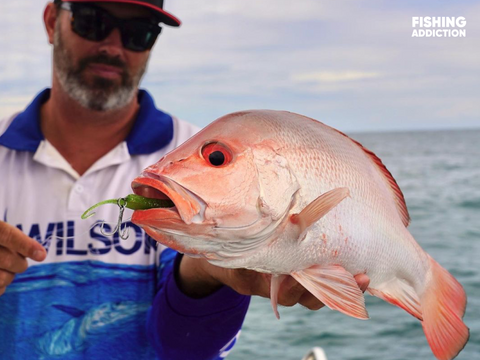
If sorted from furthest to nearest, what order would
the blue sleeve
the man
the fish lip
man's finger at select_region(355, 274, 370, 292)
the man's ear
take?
the man's ear
the man
the blue sleeve
man's finger at select_region(355, 274, 370, 292)
the fish lip

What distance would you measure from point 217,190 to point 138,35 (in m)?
1.46

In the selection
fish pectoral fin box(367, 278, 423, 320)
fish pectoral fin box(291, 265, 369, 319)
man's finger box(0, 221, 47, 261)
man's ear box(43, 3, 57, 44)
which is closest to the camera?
fish pectoral fin box(291, 265, 369, 319)

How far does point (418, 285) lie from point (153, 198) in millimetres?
788

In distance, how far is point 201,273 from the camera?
1585 mm

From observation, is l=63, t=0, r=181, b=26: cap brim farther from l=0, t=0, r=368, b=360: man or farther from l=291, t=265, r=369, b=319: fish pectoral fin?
l=291, t=265, r=369, b=319: fish pectoral fin

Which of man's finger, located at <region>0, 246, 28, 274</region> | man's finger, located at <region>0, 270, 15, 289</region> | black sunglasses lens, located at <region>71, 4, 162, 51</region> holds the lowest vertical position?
man's finger, located at <region>0, 270, 15, 289</region>

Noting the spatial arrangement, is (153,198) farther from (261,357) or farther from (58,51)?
(261,357)

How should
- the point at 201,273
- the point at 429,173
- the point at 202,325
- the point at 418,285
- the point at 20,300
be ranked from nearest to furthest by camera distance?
the point at 418,285 < the point at 201,273 < the point at 202,325 < the point at 20,300 < the point at 429,173

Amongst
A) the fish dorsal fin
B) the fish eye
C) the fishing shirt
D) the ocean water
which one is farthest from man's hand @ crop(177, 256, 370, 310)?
the ocean water

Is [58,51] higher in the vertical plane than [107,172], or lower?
higher

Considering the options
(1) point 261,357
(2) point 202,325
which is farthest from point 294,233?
(1) point 261,357

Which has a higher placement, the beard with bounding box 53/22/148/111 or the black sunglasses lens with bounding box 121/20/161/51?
the black sunglasses lens with bounding box 121/20/161/51

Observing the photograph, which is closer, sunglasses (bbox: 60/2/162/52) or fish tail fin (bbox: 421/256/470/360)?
fish tail fin (bbox: 421/256/470/360)

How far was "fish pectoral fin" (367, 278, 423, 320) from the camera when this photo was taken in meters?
1.32
